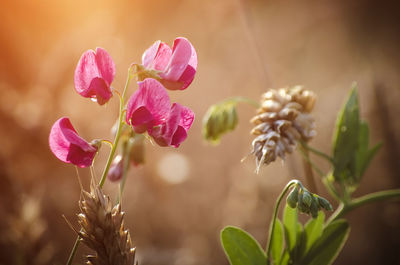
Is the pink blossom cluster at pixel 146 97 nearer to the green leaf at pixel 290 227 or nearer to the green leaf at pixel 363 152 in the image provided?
the green leaf at pixel 290 227

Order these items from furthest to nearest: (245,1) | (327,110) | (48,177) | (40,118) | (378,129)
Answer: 1. (327,110)
2. (378,129)
3. (48,177)
4. (40,118)
5. (245,1)

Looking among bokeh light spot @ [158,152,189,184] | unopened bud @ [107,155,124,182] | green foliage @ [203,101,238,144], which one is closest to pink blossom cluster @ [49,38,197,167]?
unopened bud @ [107,155,124,182]

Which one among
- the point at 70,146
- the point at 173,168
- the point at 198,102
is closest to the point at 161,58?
the point at 70,146

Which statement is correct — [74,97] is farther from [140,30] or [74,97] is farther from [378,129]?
[378,129]

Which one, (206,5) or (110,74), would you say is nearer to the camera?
(110,74)

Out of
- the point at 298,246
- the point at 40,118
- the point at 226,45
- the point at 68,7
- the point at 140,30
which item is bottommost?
the point at 298,246

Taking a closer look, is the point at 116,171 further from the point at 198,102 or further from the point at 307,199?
the point at 198,102

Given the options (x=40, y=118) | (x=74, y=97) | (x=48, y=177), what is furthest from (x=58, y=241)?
(x=74, y=97)

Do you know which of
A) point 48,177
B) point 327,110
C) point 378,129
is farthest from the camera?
point 327,110

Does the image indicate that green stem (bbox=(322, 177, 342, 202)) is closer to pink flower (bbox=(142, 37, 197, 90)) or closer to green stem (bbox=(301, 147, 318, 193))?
green stem (bbox=(301, 147, 318, 193))
